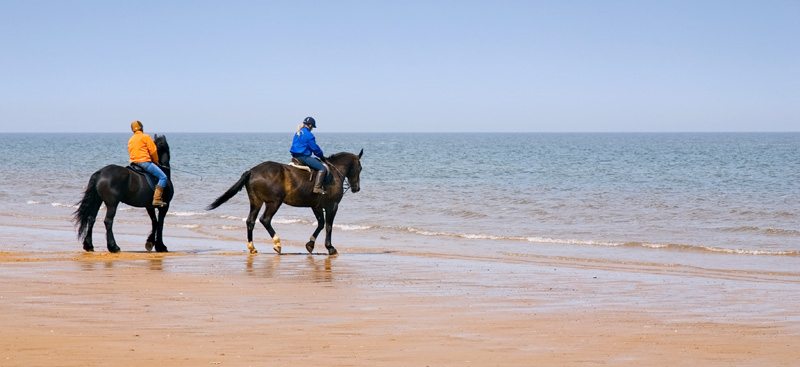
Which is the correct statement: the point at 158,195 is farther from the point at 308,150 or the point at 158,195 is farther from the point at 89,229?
the point at 308,150

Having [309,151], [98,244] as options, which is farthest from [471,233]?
[98,244]

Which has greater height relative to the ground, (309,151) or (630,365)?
(309,151)

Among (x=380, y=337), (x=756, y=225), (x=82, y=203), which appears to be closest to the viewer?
(x=380, y=337)

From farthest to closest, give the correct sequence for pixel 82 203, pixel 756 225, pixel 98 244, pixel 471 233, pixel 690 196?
pixel 690 196 < pixel 756 225 < pixel 471 233 < pixel 98 244 < pixel 82 203

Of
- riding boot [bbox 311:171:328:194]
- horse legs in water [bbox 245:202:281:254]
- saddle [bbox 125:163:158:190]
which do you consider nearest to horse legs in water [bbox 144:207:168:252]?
saddle [bbox 125:163:158:190]

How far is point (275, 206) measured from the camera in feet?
53.6

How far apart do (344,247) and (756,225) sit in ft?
36.5

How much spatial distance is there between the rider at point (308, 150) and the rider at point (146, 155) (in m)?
2.20

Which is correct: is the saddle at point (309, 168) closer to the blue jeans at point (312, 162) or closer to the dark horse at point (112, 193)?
the blue jeans at point (312, 162)

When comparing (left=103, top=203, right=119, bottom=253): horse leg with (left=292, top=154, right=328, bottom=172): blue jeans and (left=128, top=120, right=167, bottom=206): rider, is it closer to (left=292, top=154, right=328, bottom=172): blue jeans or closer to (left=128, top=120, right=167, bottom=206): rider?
(left=128, top=120, right=167, bottom=206): rider

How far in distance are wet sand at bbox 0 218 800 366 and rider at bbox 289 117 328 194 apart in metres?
1.36

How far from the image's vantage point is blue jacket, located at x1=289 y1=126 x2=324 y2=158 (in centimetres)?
1616

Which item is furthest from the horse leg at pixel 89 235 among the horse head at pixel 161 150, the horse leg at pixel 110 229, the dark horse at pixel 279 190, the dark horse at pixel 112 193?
the dark horse at pixel 279 190

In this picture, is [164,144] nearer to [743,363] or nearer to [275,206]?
[275,206]
